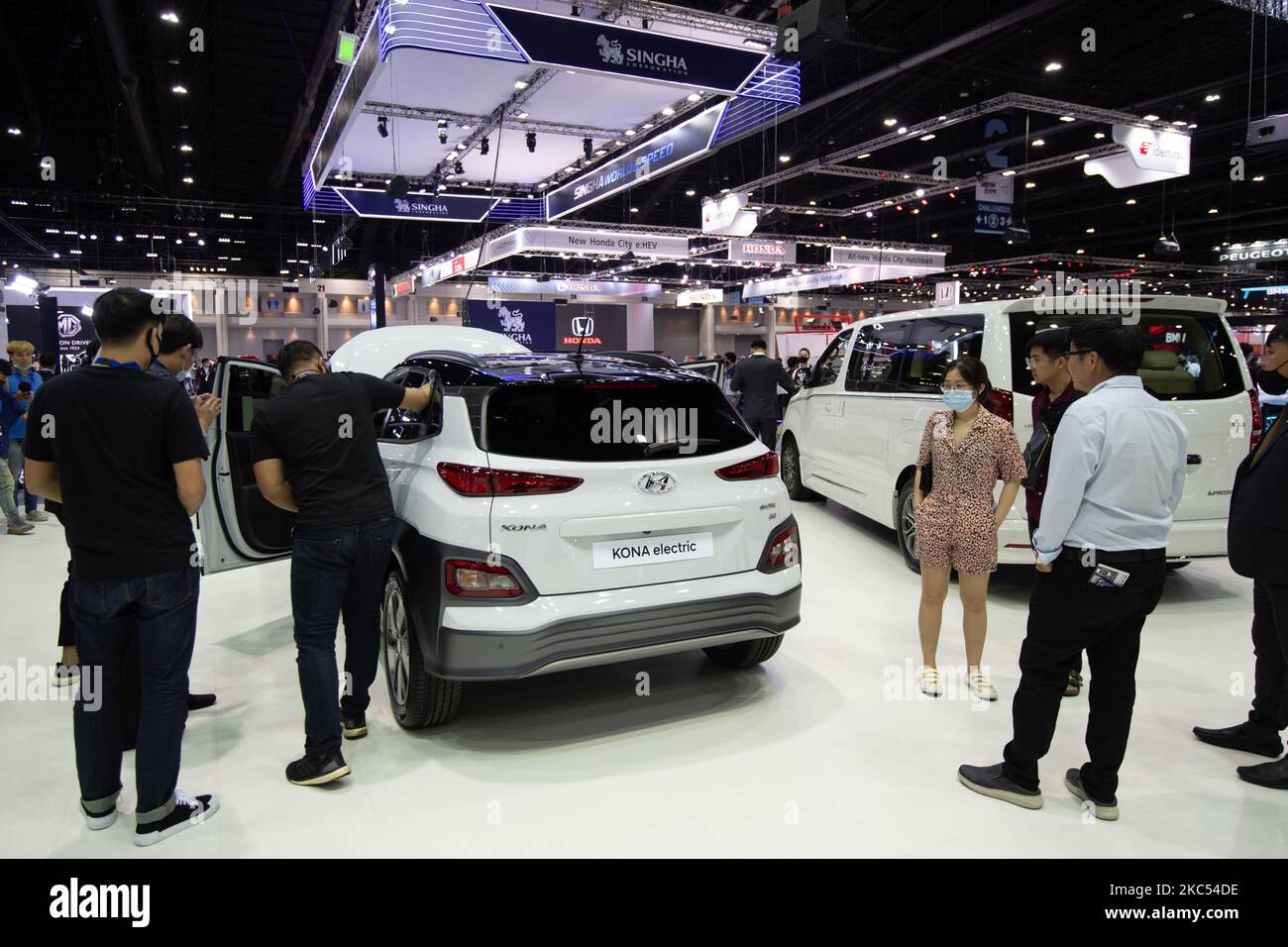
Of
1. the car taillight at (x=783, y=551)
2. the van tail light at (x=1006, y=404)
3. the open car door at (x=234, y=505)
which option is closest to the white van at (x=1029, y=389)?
the van tail light at (x=1006, y=404)

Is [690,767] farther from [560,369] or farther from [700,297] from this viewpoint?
[700,297]

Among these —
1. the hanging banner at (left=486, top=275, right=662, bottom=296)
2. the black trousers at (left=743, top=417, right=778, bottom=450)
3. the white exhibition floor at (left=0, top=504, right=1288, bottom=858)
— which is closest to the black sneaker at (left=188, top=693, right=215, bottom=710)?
the white exhibition floor at (left=0, top=504, right=1288, bottom=858)

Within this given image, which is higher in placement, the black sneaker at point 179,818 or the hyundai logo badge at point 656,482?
the hyundai logo badge at point 656,482

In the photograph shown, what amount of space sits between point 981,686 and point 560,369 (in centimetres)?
236

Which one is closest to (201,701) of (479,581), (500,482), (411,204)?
(479,581)

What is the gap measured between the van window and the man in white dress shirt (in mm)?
2370

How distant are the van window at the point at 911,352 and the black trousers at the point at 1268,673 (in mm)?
2122


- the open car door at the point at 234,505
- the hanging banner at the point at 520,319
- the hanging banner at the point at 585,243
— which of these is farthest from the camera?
the hanging banner at the point at 585,243

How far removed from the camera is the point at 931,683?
3666 millimetres

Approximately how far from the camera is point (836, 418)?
6.61 metres

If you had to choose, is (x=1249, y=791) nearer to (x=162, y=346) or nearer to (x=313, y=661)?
(x=313, y=661)

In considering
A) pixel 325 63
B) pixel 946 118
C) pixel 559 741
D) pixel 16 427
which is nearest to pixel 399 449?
pixel 559 741

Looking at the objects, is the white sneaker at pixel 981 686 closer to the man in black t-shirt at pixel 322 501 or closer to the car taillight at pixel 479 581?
the car taillight at pixel 479 581

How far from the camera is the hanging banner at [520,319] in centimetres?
1358
